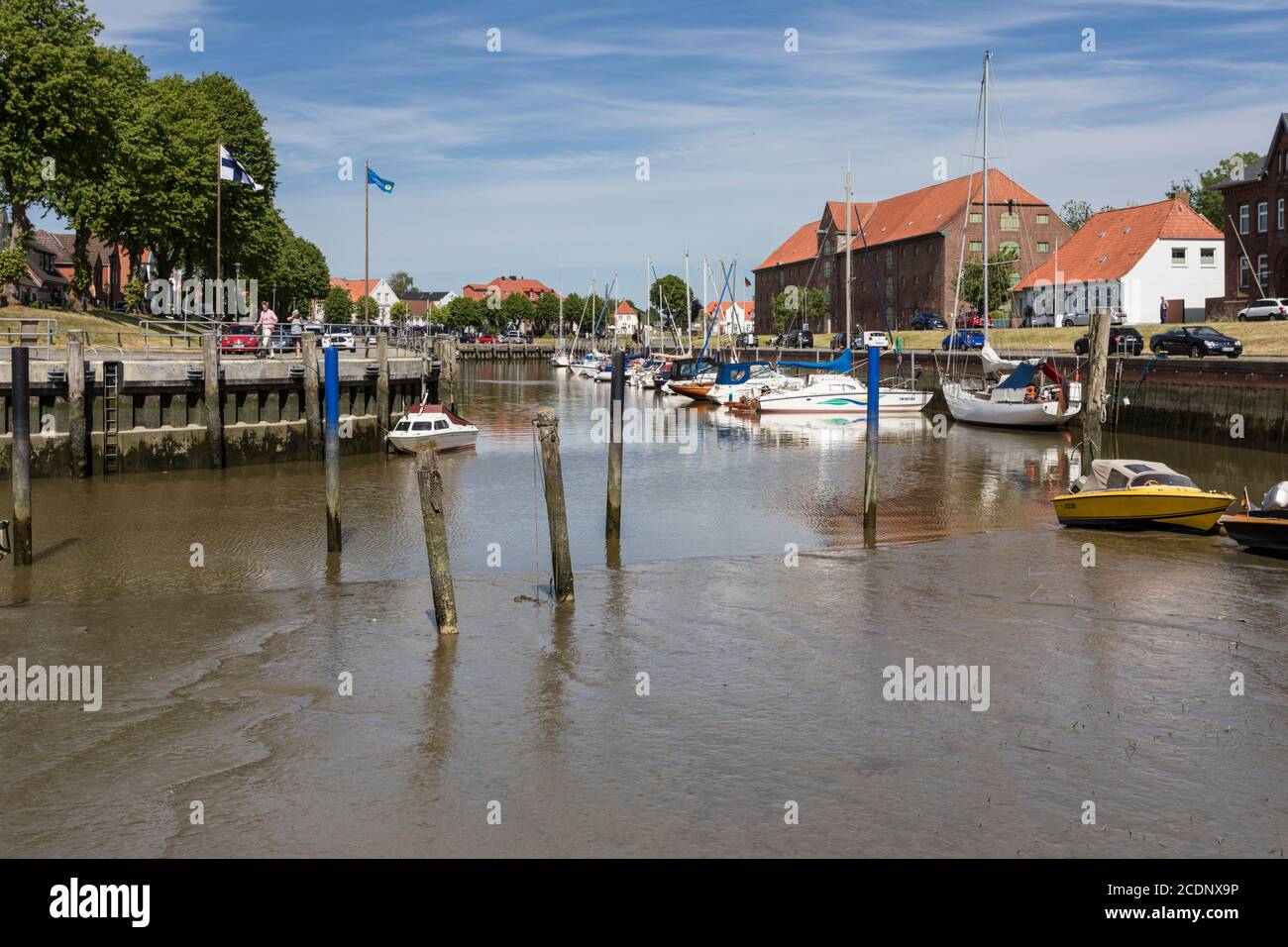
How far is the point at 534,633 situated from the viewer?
1703 centimetres

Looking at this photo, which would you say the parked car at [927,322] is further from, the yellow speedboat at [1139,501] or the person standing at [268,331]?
the yellow speedboat at [1139,501]

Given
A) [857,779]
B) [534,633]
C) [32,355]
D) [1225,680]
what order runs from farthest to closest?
1. [32,355]
2. [534,633]
3. [1225,680]
4. [857,779]

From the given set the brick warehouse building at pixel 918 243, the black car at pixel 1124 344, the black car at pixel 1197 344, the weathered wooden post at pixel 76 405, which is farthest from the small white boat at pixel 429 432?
the brick warehouse building at pixel 918 243

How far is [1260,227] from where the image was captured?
79375 mm

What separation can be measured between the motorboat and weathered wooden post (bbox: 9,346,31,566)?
2143 cm

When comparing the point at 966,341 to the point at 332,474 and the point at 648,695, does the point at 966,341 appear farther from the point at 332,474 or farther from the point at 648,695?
the point at 648,695

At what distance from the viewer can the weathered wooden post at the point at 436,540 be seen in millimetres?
16562

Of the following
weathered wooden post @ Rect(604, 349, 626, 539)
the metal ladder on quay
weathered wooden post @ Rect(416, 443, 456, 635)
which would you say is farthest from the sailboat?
weathered wooden post @ Rect(416, 443, 456, 635)

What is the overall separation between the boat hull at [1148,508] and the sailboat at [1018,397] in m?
28.3

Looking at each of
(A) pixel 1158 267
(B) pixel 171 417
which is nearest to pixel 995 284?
(A) pixel 1158 267

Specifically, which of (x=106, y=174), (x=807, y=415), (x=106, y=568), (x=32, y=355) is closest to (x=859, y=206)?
(x=807, y=415)

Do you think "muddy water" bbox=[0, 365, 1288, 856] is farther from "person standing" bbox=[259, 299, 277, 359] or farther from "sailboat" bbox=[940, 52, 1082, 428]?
"sailboat" bbox=[940, 52, 1082, 428]

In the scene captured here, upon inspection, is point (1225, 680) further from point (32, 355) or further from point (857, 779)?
point (32, 355)

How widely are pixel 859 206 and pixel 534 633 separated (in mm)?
144135
